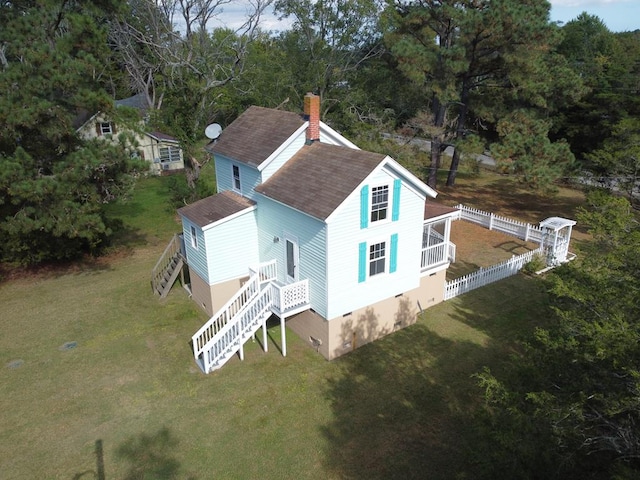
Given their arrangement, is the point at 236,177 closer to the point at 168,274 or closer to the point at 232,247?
the point at 232,247

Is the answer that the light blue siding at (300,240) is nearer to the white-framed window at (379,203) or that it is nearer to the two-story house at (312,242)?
the two-story house at (312,242)

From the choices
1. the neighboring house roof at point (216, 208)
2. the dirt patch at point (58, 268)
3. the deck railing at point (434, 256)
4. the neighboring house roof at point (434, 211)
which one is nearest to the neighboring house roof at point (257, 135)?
the neighboring house roof at point (216, 208)

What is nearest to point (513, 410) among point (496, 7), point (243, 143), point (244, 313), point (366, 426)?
point (366, 426)

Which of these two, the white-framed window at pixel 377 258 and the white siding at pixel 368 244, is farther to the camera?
the white-framed window at pixel 377 258

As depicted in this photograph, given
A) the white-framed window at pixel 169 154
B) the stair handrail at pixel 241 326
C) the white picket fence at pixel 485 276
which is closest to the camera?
the stair handrail at pixel 241 326

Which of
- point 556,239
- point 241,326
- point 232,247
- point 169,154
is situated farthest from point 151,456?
point 169,154

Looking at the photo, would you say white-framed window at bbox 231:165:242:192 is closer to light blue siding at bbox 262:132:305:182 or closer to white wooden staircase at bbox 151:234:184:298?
Result: light blue siding at bbox 262:132:305:182

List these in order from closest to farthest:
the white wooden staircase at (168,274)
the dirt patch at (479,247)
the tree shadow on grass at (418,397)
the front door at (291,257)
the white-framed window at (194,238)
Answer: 1. the tree shadow on grass at (418,397)
2. the front door at (291,257)
3. the white-framed window at (194,238)
4. the white wooden staircase at (168,274)
5. the dirt patch at (479,247)
